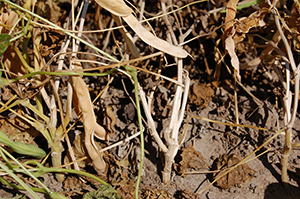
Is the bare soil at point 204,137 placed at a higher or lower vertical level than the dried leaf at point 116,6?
lower

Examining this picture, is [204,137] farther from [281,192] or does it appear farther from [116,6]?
[116,6]

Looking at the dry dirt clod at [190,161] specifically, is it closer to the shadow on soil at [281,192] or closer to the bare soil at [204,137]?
the bare soil at [204,137]

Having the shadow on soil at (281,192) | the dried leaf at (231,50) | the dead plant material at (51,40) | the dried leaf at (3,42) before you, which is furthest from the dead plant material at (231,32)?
the dried leaf at (3,42)

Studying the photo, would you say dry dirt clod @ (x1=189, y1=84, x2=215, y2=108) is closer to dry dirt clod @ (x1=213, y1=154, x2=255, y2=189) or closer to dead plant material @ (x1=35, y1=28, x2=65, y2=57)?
dry dirt clod @ (x1=213, y1=154, x2=255, y2=189)

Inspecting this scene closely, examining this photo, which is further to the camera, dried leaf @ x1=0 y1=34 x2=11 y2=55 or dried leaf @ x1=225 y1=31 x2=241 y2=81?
dried leaf @ x1=225 y1=31 x2=241 y2=81

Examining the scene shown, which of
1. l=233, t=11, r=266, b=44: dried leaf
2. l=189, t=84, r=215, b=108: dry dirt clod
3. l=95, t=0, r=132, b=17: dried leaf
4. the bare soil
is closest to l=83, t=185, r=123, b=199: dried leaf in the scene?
the bare soil

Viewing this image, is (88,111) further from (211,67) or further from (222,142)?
(211,67)

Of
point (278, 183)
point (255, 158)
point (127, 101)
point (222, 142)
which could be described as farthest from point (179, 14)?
point (278, 183)

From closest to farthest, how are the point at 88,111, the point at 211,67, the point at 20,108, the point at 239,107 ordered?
the point at 88,111
the point at 20,108
the point at 239,107
the point at 211,67
